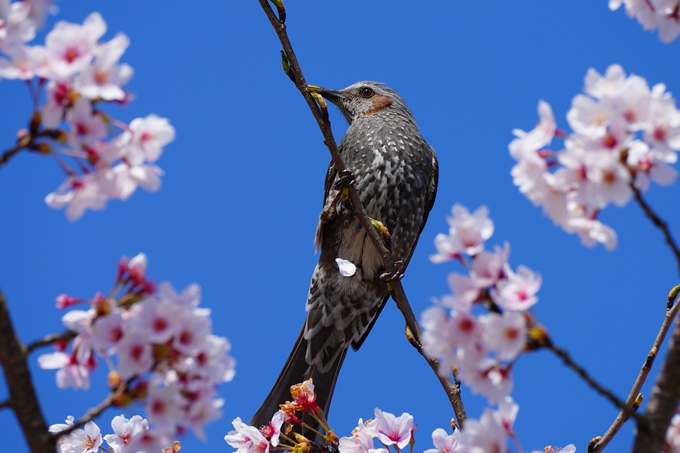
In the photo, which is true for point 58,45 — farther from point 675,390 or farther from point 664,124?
point 675,390

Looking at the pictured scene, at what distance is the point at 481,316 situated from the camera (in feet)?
4.76

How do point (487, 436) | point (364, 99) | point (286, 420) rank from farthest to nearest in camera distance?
point (364, 99)
point (286, 420)
point (487, 436)

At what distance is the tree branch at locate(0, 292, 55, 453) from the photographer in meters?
1.40

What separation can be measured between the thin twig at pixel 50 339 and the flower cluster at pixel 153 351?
2cm

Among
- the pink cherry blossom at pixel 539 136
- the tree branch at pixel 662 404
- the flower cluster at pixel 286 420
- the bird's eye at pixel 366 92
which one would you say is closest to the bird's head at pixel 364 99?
the bird's eye at pixel 366 92

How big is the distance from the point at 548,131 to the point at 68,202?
1.05m

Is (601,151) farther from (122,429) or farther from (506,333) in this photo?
(122,429)

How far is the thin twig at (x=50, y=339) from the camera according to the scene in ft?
4.76

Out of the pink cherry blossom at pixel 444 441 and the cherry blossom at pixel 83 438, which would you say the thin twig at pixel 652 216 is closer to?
the pink cherry blossom at pixel 444 441

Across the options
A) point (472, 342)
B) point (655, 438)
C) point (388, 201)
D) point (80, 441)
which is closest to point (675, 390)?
point (655, 438)

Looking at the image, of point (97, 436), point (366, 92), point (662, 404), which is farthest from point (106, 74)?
point (366, 92)

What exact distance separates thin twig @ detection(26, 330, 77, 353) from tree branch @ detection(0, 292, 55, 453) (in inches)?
1.0

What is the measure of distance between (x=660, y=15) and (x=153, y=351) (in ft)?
5.15

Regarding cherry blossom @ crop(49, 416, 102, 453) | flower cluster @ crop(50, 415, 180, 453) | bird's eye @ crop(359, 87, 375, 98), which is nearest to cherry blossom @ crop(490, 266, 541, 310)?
flower cluster @ crop(50, 415, 180, 453)
